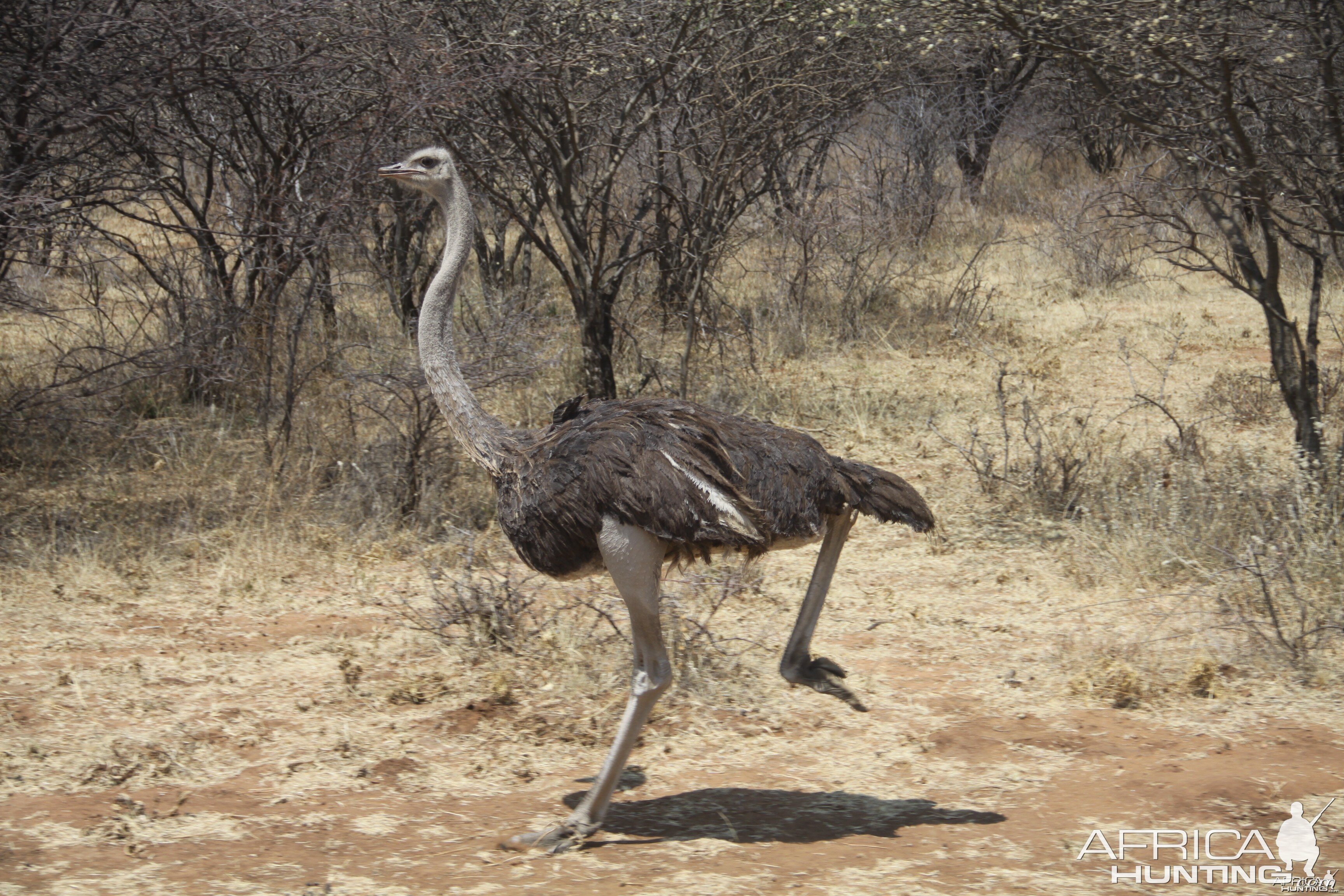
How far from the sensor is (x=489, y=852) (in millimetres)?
3771

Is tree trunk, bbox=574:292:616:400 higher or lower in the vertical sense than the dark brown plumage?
higher

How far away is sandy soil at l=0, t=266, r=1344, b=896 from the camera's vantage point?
368cm

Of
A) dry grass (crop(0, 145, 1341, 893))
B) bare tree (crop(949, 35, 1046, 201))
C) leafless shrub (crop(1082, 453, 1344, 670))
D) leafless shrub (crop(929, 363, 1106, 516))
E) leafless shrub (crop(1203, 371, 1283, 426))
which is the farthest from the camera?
bare tree (crop(949, 35, 1046, 201))

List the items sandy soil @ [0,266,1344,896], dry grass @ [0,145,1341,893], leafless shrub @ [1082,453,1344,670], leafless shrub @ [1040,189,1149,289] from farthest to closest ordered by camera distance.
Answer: leafless shrub @ [1040,189,1149,289], leafless shrub @ [1082,453,1344,670], dry grass @ [0,145,1341,893], sandy soil @ [0,266,1344,896]

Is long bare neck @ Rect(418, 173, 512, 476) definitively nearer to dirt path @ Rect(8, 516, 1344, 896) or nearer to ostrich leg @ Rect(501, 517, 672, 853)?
ostrich leg @ Rect(501, 517, 672, 853)

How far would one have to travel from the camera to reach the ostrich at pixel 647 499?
372cm

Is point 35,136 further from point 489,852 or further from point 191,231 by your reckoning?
point 489,852

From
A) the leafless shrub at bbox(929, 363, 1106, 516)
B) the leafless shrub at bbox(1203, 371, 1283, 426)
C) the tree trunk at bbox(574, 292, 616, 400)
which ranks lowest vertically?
the leafless shrub at bbox(929, 363, 1106, 516)

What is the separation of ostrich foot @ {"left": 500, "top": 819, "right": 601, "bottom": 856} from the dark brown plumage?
0.72 metres

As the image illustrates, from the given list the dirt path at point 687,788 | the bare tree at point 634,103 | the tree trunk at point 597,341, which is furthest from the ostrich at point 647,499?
the tree trunk at point 597,341

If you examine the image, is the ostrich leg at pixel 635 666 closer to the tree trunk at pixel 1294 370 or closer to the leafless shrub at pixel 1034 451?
the leafless shrub at pixel 1034 451

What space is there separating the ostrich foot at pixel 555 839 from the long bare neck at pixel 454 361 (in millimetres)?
1045

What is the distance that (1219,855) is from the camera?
370 centimetres

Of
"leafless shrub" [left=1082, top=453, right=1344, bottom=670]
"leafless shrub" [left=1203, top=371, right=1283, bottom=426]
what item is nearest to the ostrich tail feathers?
"leafless shrub" [left=1082, top=453, right=1344, bottom=670]
